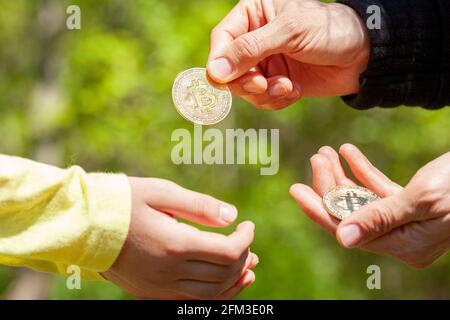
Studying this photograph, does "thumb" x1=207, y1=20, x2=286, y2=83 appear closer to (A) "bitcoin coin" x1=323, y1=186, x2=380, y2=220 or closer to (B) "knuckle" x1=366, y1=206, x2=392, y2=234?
(A) "bitcoin coin" x1=323, y1=186, x2=380, y2=220

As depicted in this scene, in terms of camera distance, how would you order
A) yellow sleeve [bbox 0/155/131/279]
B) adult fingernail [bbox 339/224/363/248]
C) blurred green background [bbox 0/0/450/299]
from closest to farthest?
yellow sleeve [bbox 0/155/131/279] → adult fingernail [bbox 339/224/363/248] → blurred green background [bbox 0/0/450/299]

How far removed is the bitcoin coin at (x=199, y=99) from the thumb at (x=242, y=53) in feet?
0.58

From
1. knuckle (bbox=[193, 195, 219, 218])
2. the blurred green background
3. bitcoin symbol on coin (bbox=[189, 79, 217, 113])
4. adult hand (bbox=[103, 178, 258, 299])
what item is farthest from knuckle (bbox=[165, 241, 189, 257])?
the blurred green background

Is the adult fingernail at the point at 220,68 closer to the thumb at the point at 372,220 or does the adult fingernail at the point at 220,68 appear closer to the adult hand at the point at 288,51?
the adult hand at the point at 288,51

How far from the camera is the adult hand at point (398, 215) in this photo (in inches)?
82.9

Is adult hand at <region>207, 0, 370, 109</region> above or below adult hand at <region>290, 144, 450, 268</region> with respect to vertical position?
above

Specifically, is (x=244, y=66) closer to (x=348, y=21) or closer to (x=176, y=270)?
(x=348, y=21)

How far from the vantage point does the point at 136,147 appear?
578 cm

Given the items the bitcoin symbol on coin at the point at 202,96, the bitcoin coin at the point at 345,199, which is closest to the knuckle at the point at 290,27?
the bitcoin symbol on coin at the point at 202,96

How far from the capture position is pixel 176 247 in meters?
1.89

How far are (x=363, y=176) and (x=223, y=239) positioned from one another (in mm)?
802

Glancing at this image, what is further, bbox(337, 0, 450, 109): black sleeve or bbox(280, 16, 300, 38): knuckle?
bbox(337, 0, 450, 109): black sleeve

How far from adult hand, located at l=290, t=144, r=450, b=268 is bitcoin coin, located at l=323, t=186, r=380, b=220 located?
1.1 inches

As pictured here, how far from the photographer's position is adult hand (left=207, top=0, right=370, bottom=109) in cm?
249
